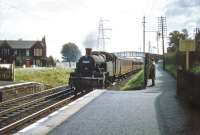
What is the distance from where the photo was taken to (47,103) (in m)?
23.5

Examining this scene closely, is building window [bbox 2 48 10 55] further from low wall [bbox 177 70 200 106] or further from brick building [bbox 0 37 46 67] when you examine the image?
low wall [bbox 177 70 200 106]

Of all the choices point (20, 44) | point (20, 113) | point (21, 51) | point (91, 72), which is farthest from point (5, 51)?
point (20, 113)

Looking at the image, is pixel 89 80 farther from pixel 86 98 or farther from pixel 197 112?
pixel 197 112

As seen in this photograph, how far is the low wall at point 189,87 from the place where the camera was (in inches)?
664

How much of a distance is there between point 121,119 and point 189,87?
562 centimetres

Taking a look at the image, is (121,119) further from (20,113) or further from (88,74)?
(88,74)

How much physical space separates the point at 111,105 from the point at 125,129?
18.5 ft

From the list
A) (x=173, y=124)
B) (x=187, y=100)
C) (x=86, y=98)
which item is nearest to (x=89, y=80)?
(x=86, y=98)

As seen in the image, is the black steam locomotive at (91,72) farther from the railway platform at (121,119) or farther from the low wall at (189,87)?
the railway platform at (121,119)

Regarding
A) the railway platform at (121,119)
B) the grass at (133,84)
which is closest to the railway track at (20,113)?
the railway platform at (121,119)

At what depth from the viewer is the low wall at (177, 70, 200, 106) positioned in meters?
16.9

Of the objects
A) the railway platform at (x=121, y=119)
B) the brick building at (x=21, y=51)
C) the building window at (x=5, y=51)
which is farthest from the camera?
the building window at (x=5, y=51)

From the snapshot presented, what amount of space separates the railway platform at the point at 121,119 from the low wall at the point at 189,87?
1.40 feet

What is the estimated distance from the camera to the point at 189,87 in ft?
61.1
